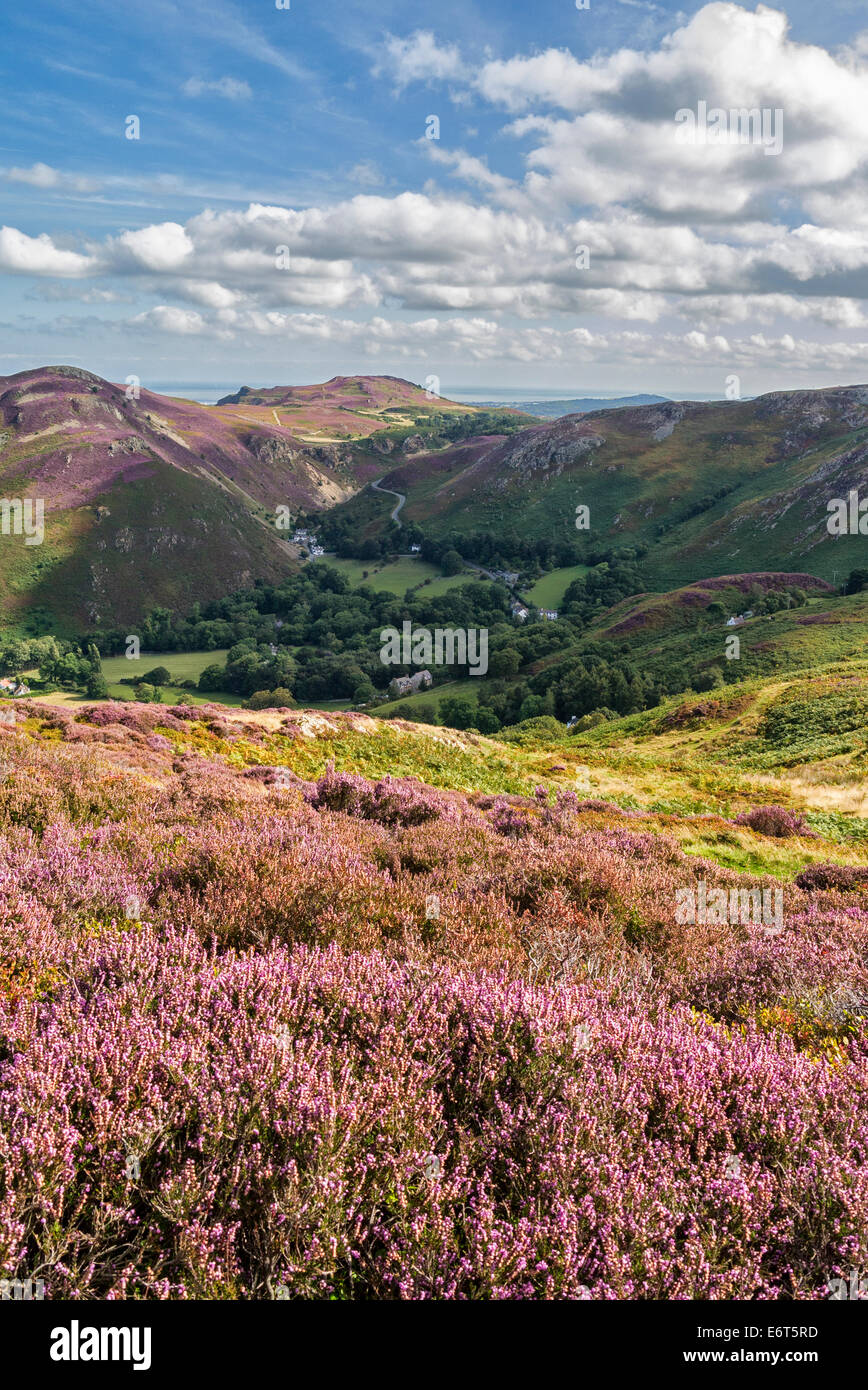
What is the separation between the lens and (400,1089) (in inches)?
112

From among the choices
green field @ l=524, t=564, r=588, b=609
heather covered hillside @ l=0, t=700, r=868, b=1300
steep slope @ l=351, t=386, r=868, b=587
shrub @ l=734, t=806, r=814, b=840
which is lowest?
shrub @ l=734, t=806, r=814, b=840

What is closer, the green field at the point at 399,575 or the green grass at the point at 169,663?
the green grass at the point at 169,663

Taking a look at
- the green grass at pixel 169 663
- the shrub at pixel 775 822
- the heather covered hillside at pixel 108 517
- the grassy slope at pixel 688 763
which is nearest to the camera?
the grassy slope at pixel 688 763

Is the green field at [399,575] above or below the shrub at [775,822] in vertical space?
above

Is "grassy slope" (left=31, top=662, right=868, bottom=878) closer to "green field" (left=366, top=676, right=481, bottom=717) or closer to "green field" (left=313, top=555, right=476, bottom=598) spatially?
"green field" (left=366, top=676, right=481, bottom=717)

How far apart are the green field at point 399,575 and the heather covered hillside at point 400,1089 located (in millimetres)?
126396

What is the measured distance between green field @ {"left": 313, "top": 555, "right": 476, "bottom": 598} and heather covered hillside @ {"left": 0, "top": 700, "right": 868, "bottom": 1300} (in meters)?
126

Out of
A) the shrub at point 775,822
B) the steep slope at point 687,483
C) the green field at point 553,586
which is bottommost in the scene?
the shrub at point 775,822

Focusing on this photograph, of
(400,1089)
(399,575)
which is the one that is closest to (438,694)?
(400,1089)

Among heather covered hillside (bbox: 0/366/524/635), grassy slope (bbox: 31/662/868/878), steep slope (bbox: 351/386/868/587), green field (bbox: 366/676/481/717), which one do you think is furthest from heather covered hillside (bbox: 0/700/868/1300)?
heather covered hillside (bbox: 0/366/524/635)

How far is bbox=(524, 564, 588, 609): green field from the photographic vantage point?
11938 cm

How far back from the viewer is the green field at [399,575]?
140 m

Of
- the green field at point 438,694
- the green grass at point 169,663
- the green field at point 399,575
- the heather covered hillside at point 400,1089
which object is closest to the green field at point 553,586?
the green field at point 399,575

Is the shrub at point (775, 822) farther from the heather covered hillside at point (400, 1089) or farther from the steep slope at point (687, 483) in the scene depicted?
the steep slope at point (687, 483)
